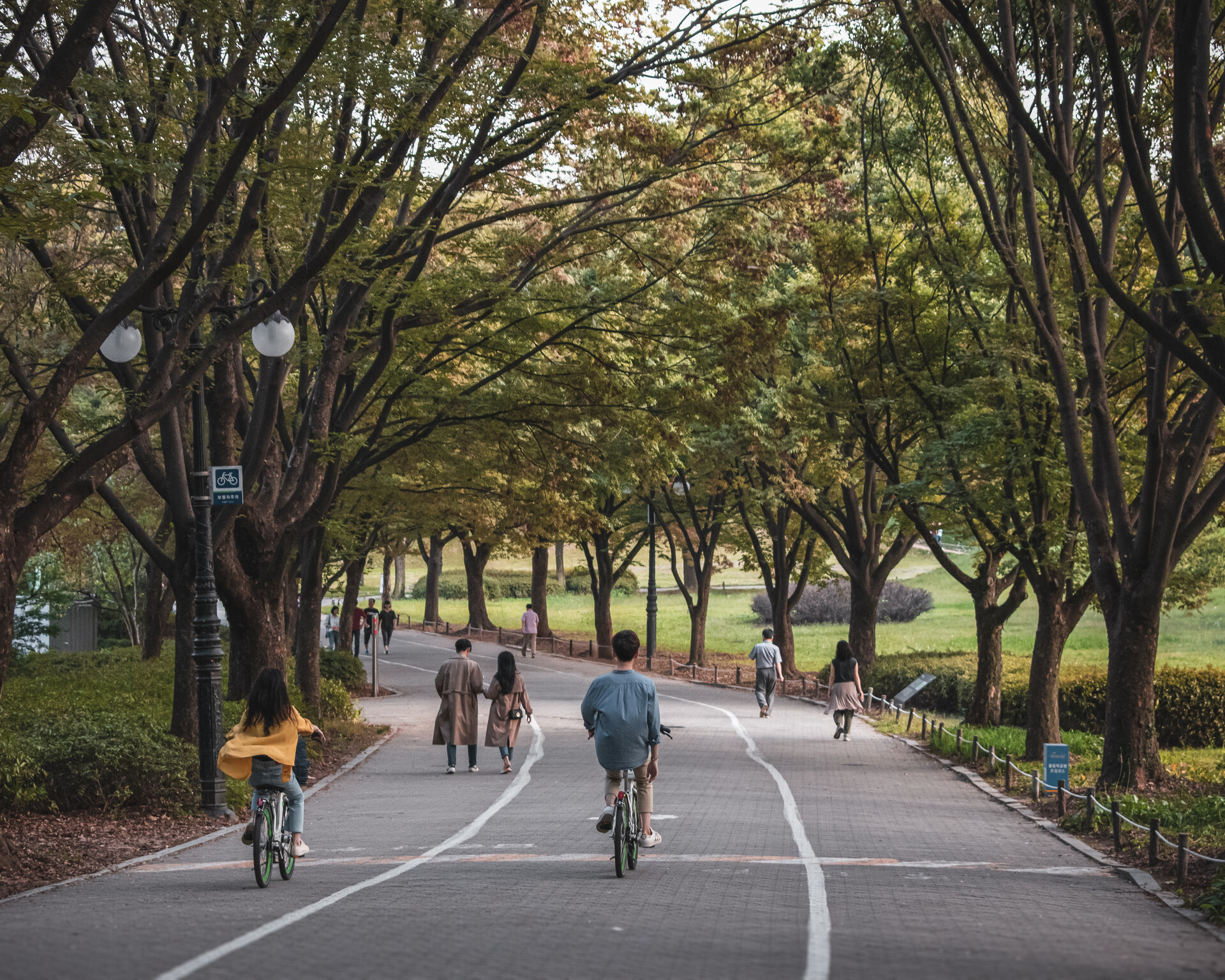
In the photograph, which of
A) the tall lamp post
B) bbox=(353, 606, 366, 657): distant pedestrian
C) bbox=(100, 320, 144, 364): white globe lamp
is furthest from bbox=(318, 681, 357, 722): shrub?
bbox=(353, 606, 366, 657): distant pedestrian

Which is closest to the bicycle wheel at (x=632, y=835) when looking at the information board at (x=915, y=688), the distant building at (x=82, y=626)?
the information board at (x=915, y=688)

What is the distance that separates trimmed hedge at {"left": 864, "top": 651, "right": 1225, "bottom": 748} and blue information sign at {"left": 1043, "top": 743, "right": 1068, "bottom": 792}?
30.3 feet

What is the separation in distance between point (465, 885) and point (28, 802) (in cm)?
548

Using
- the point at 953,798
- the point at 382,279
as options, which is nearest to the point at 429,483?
the point at 382,279

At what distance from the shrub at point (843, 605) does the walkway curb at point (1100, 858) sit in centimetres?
5244

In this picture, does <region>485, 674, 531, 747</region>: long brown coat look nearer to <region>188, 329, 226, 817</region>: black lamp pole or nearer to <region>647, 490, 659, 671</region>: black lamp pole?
<region>188, 329, 226, 817</region>: black lamp pole

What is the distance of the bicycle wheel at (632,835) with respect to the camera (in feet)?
30.5

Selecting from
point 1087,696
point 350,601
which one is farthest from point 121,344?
point 350,601

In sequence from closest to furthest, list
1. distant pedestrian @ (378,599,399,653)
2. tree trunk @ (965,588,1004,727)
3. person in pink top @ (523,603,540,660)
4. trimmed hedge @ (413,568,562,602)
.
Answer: tree trunk @ (965,588,1004,727)
person in pink top @ (523,603,540,660)
distant pedestrian @ (378,599,399,653)
trimmed hedge @ (413,568,562,602)

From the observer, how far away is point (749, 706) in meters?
29.4

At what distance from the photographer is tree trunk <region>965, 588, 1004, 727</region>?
24.9 metres

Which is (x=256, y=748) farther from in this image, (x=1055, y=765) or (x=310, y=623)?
(x=310, y=623)

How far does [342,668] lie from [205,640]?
16.8 meters

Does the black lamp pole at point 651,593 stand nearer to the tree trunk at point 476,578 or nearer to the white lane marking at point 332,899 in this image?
the tree trunk at point 476,578
